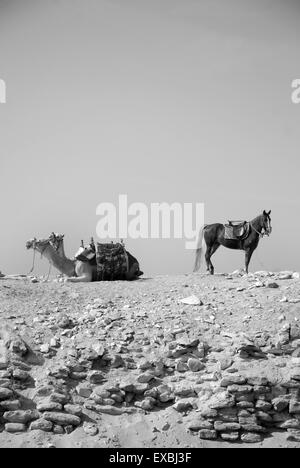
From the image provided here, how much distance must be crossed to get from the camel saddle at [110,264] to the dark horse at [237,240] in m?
3.07

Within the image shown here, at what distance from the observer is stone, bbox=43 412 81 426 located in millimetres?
10702

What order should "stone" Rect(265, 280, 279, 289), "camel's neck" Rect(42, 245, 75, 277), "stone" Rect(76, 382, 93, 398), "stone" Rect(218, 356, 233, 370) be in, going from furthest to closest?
"camel's neck" Rect(42, 245, 75, 277)
"stone" Rect(265, 280, 279, 289)
"stone" Rect(218, 356, 233, 370)
"stone" Rect(76, 382, 93, 398)

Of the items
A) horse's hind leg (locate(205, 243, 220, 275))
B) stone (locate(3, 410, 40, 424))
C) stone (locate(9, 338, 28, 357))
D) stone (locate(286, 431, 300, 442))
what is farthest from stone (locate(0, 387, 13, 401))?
horse's hind leg (locate(205, 243, 220, 275))

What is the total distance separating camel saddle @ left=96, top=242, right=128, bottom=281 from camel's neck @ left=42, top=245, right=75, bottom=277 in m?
1.46

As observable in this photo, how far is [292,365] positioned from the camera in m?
11.9

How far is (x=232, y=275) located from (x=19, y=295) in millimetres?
6574

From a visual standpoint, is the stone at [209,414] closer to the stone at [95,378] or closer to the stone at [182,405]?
the stone at [182,405]

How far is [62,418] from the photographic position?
10711 millimetres

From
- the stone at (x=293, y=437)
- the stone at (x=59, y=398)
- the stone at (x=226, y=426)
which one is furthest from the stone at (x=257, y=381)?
the stone at (x=59, y=398)

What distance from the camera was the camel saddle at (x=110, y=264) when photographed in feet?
56.6

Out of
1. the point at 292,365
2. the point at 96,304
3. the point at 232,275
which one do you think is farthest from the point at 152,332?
the point at 232,275

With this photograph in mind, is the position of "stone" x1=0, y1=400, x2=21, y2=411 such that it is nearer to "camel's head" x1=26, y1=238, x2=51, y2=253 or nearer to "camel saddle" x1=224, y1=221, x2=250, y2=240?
"camel's head" x1=26, y1=238, x2=51, y2=253
